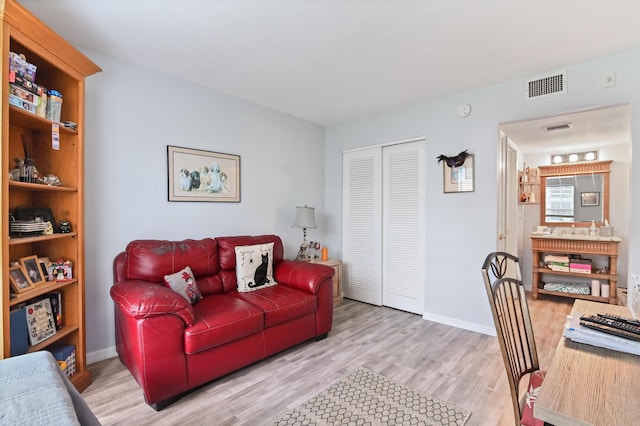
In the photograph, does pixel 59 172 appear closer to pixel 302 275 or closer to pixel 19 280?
pixel 19 280

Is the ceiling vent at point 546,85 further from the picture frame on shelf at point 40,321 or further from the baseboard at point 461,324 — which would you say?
the picture frame on shelf at point 40,321

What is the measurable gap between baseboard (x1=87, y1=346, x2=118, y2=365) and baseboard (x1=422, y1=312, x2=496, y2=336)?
3083 millimetres

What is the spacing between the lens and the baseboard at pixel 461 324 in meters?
3.09

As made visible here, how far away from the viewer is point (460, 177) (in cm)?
328

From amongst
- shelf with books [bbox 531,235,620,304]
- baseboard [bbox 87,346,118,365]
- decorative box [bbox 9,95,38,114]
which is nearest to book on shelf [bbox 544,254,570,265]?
shelf with books [bbox 531,235,620,304]

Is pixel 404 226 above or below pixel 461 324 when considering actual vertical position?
above

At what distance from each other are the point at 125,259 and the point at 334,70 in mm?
2343

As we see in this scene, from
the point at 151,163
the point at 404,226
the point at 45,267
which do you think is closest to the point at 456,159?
the point at 404,226

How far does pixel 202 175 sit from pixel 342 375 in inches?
89.1

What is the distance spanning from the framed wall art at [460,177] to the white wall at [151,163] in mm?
1975

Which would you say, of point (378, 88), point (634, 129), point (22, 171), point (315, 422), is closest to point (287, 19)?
point (378, 88)

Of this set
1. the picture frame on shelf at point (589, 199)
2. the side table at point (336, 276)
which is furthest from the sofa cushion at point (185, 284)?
the picture frame on shelf at point (589, 199)

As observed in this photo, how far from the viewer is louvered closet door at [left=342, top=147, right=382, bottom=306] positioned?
159 inches

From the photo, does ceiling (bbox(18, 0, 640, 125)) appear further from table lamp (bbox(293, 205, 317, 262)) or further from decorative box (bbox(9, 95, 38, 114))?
table lamp (bbox(293, 205, 317, 262))
